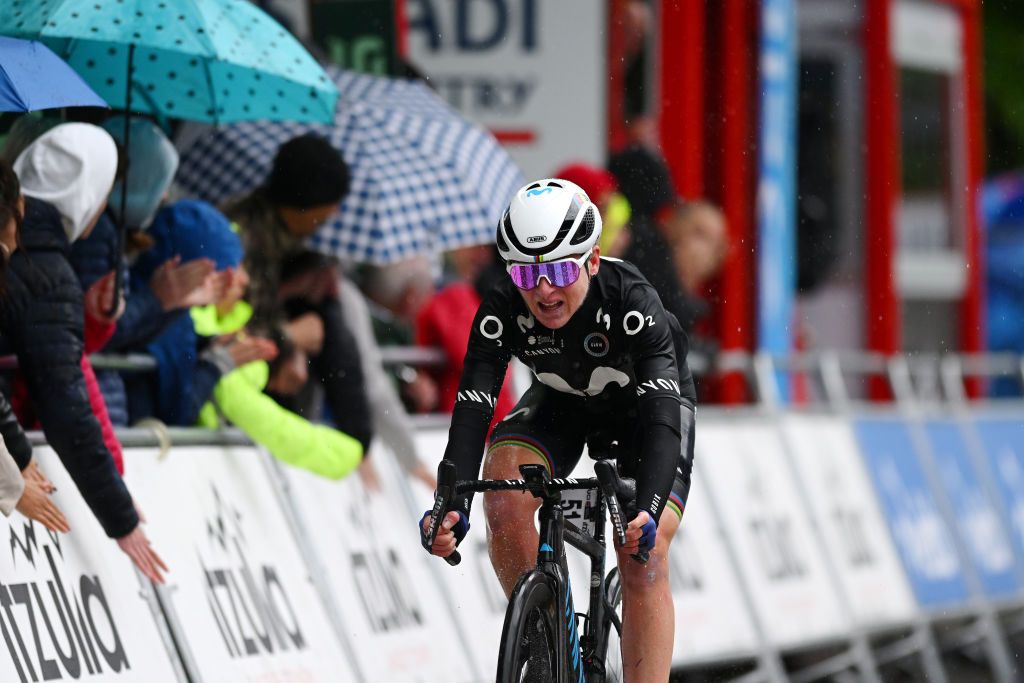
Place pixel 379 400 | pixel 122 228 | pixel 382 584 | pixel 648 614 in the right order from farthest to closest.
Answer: pixel 379 400 < pixel 382 584 < pixel 122 228 < pixel 648 614

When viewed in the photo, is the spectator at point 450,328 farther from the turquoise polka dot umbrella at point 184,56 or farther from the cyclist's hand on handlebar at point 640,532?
Result: the cyclist's hand on handlebar at point 640,532

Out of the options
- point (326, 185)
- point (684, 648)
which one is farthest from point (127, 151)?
point (684, 648)

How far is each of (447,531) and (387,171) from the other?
12.6 feet

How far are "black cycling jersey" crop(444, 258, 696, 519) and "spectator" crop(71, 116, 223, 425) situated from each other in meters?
1.52

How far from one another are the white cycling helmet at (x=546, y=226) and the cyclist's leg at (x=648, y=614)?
989 millimetres

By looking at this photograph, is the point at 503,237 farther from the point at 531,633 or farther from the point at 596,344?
the point at 531,633

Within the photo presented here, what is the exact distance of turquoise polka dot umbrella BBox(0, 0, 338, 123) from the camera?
7.50 meters

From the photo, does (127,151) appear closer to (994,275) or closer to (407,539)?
(407,539)

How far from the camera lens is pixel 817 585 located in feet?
40.6

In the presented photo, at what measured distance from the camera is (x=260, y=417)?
329 inches

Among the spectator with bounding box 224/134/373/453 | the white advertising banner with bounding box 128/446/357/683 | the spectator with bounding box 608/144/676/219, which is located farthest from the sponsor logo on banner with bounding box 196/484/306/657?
the spectator with bounding box 608/144/676/219

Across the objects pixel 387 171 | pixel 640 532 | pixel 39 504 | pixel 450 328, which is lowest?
pixel 450 328

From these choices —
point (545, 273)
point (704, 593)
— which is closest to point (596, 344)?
point (545, 273)

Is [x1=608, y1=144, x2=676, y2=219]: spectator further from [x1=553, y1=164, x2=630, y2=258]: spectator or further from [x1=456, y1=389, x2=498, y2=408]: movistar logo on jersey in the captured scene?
[x1=456, y1=389, x2=498, y2=408]: movistar logo on jersey
